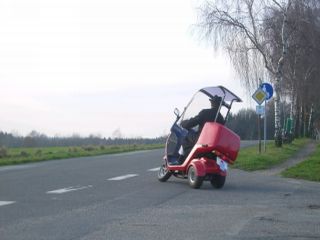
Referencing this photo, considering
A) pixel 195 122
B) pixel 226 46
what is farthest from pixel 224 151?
pixel 226 46

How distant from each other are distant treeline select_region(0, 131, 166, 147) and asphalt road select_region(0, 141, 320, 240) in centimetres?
4154

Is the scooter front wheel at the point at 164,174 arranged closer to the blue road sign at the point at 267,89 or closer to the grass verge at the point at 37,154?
the blue road sign at the point at 267,89

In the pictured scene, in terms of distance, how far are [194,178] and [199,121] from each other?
1361 millimetres

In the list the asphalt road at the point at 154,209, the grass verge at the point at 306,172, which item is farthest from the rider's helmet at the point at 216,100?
the grass verge at the point at 306,172

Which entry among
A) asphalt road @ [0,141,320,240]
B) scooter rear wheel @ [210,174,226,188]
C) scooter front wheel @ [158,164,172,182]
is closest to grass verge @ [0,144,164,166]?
scooter front wheel @ [158,164,172,182]

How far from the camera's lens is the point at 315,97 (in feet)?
136

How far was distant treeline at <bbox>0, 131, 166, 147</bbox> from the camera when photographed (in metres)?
57.1

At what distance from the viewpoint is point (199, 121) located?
14.5 metres

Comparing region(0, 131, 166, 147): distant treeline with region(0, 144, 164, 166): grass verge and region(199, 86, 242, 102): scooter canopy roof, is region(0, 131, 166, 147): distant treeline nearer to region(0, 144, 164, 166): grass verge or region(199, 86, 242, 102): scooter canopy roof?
region(0, 144, 164, 166): grass verge

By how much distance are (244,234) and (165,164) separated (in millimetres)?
7322

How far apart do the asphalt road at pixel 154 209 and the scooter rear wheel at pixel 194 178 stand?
17 cm

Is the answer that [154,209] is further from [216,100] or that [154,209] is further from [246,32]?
[246,32]

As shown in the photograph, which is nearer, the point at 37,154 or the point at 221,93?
the point at 221,93

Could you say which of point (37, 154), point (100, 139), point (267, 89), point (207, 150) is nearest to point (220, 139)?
point (207, 150)
